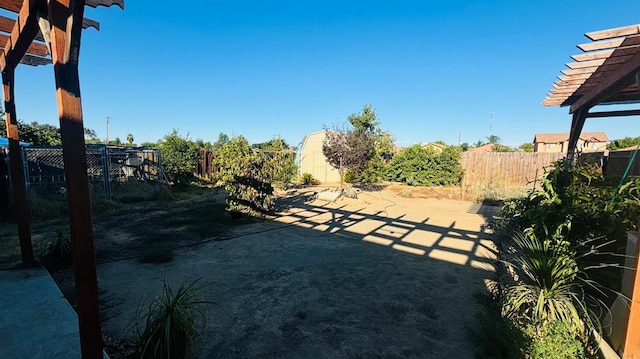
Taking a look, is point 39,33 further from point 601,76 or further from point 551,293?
point 601,76

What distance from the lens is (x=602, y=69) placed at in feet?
11.0

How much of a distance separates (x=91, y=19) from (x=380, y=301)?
449 centimetres

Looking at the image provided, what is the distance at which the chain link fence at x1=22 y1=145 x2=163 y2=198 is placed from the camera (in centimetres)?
901

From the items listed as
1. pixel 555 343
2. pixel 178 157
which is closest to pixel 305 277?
pixel 555 343

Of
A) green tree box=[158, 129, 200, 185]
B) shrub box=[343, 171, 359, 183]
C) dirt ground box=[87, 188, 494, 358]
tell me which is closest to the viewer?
dirt ground box=[87, 188, 494, 358]

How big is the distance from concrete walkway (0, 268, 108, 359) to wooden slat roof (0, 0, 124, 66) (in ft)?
8.26

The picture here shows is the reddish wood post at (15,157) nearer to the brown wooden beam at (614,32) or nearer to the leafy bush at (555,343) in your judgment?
the leafy bush at (555,343)

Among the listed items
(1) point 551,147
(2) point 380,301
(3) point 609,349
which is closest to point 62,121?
(2) point 380,301

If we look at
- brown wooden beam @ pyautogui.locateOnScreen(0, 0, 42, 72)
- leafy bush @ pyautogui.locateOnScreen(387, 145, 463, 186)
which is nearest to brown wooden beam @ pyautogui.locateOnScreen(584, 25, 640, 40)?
brown wooden beam @ pyautogui.locateOnScreen(0, 0, 42, 72)

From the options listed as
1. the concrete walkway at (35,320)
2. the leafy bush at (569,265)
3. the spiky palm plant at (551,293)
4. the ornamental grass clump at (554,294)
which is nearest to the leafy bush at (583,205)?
the leafy bush at (569,265)

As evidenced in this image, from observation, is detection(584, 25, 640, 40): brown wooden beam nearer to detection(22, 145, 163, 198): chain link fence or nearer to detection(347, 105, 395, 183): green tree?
detection(22, 145, 163, 198): chain link fence

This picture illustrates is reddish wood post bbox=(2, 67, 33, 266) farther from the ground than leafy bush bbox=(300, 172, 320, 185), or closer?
farther from the ground

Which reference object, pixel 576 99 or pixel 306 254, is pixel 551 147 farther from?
pixel 306 254

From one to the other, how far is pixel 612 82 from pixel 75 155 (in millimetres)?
5272
